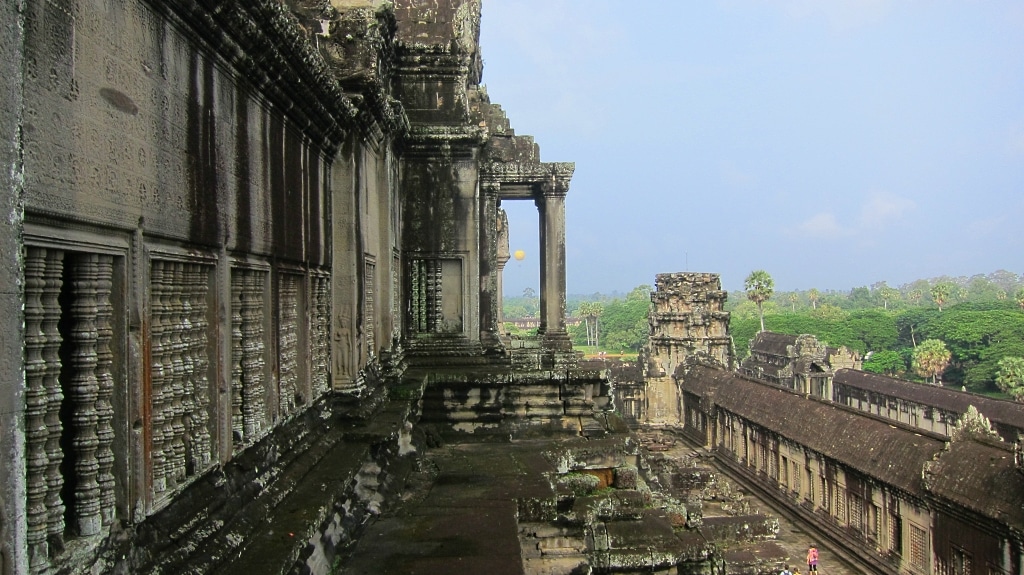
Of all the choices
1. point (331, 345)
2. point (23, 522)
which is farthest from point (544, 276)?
point (23, 522)

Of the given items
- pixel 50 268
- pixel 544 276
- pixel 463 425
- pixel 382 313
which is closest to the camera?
pixel 50 268

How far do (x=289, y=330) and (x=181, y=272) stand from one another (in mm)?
2030

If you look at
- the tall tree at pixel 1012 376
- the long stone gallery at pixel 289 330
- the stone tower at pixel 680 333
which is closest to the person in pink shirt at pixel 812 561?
the long stone gallery at pixel 289 330

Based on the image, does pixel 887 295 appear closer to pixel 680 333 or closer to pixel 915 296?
pixel 915 296

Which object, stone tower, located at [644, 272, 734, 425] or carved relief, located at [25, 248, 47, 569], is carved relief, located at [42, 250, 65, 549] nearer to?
carved relief, located at [25, 248, 47, 569]

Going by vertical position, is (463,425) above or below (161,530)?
below

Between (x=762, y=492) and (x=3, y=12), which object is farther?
(x=762, y=492)

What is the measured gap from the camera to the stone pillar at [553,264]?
15586 mm

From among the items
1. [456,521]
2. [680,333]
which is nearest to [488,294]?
[456,521]

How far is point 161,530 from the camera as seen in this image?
3.29 meters

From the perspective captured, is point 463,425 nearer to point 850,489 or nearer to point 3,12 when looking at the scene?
point 3,12

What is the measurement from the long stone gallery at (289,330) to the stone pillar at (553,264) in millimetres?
68

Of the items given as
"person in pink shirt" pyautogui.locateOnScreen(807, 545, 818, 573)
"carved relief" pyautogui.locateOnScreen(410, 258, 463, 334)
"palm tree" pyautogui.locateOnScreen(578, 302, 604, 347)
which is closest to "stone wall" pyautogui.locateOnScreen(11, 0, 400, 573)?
"carved relief" pyautogui.locateOnScreen(410, 258, 463, 334)

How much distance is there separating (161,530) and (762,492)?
85.5 ft
